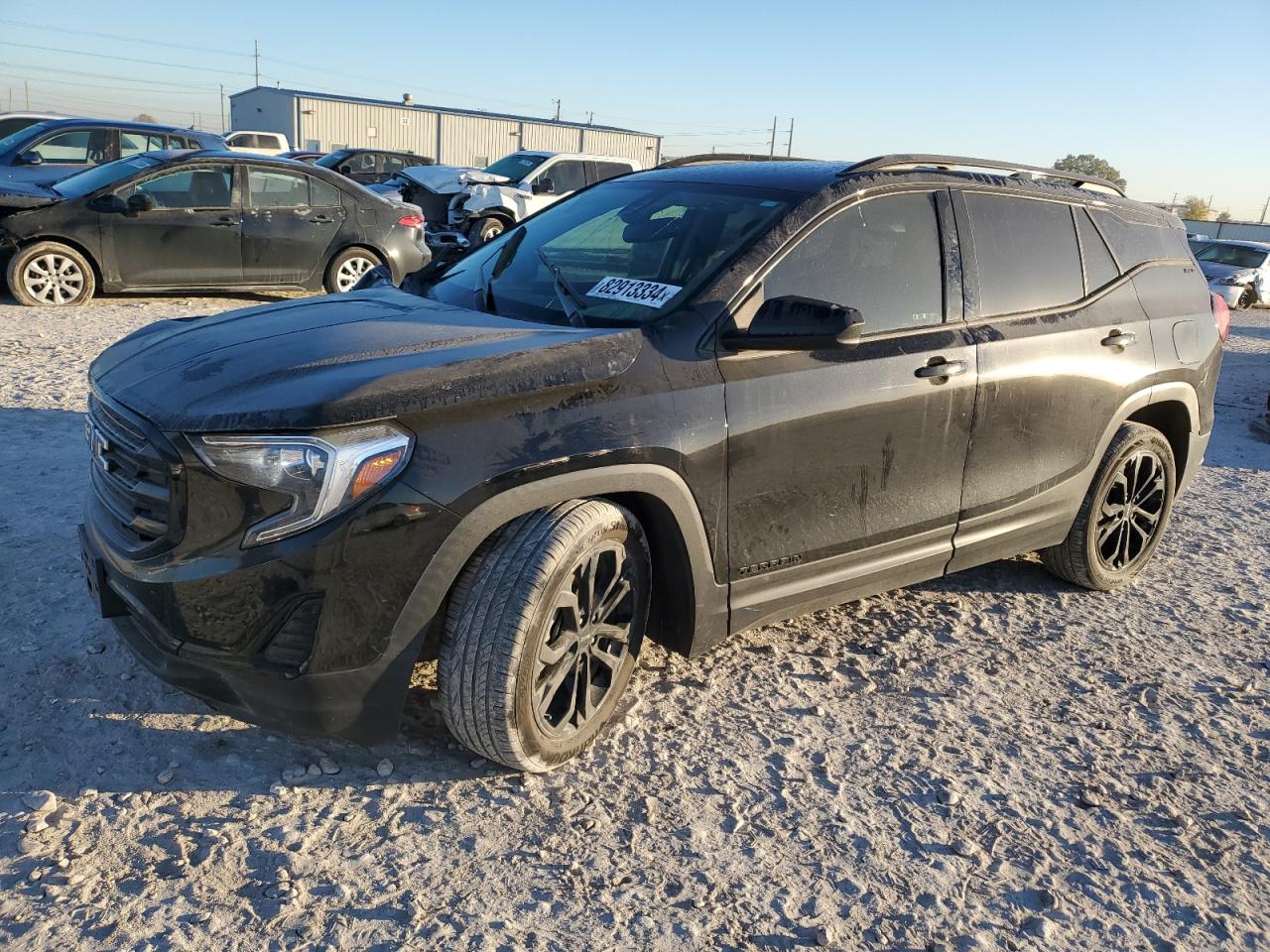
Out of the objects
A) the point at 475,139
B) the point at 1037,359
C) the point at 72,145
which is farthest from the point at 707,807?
the point at 475,139

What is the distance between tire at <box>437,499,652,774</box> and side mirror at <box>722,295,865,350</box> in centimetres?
67

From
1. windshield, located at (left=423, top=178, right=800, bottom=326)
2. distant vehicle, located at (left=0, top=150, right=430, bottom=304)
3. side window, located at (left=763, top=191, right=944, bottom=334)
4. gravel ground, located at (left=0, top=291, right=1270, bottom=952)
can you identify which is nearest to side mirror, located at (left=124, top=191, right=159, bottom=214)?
distant vehicle, located at (left=0, top=150, right=430, bottom=304)

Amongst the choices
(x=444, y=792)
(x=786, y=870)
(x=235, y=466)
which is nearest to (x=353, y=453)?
(x=235, y=466)

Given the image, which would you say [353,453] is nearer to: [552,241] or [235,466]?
[235,466]

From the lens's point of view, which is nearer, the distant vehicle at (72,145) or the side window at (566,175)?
the distant vehicle at (72,145)

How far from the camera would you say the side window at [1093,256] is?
422 cm

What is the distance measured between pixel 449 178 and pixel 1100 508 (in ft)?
45.0

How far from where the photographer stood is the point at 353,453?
2.45 metres

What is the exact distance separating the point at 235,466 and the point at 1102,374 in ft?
11.3

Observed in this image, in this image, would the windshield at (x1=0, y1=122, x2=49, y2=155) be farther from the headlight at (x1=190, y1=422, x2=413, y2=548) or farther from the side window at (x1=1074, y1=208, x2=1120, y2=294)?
the side window at (x1=1074, y1=208, x2=1120, y2=294)

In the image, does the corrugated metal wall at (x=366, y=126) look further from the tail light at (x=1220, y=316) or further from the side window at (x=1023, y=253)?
the side window at (x=1023, y=253)

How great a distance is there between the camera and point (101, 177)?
9.43m

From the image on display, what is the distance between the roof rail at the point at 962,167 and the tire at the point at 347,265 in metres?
7.73

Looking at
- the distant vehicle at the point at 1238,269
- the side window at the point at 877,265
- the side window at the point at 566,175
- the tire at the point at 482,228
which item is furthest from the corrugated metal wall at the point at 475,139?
the side window at the point at 877,265
